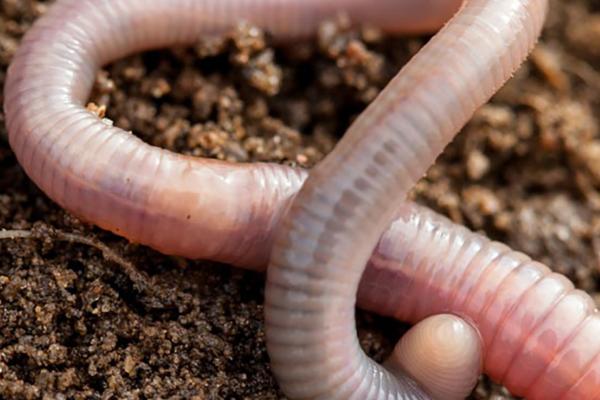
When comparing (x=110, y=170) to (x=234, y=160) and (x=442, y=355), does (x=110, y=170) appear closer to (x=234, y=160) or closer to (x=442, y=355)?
(x=234, y=160)

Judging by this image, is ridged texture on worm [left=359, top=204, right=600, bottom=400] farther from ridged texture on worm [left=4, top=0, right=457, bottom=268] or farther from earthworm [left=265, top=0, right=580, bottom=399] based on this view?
ridged texture on worm [left=4, top=0, right=457, bottom=268]

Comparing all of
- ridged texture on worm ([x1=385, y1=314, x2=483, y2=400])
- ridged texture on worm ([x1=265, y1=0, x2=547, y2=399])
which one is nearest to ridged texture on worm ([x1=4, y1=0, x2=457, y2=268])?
ridged texture on worm ([x1=265, y1=0, x2=547, y2=399])

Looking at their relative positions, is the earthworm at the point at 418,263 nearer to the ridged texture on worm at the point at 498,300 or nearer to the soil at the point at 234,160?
the ridged texture on worm at the point at 498,300

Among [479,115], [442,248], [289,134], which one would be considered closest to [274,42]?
[289,134]

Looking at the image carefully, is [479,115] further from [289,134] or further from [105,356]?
[105,356]

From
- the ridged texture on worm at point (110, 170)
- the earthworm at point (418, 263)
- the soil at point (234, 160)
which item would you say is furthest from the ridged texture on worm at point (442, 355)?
the ridged texture on worm at point (110, 170)

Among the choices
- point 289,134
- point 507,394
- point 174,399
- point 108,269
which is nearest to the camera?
point 174,399
